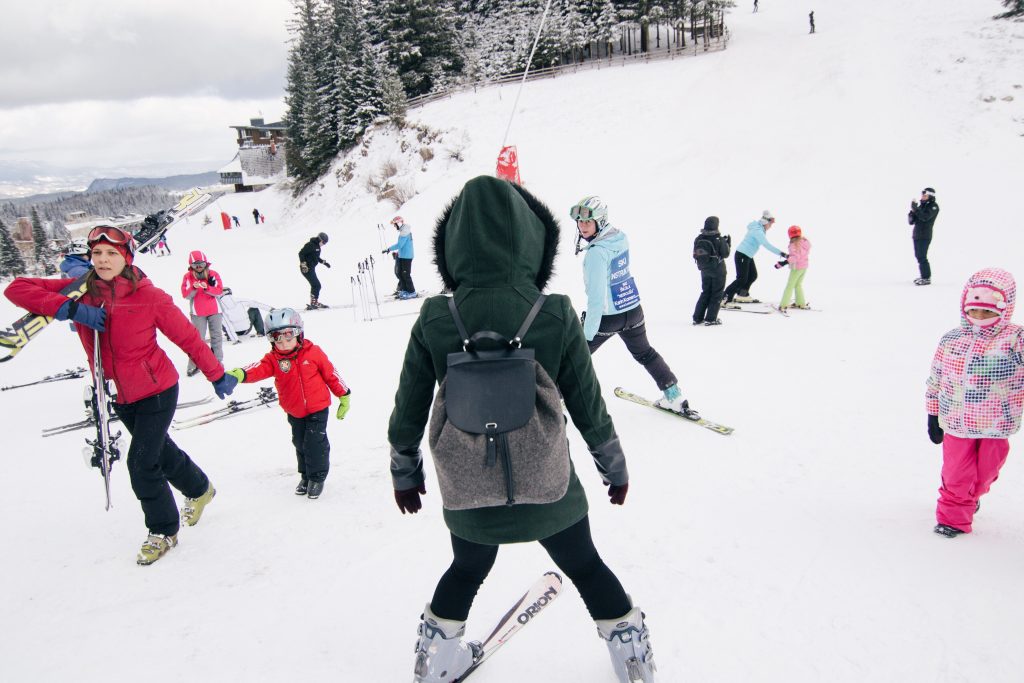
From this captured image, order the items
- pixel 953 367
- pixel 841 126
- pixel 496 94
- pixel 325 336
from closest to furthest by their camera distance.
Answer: pixel 953 367, pixel 325 336, pixel 841 126, pixel 496 94

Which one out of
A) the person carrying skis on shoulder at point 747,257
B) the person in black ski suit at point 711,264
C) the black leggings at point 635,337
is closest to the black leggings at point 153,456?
the black leggings at point 635,337

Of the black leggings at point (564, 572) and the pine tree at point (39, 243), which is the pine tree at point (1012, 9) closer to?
the black leggings at point (564, 572)

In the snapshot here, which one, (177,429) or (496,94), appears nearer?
(177,429)

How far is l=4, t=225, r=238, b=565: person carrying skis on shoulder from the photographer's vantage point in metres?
3.11

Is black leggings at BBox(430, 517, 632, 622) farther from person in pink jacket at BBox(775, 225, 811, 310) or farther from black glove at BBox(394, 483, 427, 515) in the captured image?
person in pink jacket at BBox(775, 225, 811, 310)

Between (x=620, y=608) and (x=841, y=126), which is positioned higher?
(x=841, y=126)

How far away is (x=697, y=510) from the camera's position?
12.3 feet

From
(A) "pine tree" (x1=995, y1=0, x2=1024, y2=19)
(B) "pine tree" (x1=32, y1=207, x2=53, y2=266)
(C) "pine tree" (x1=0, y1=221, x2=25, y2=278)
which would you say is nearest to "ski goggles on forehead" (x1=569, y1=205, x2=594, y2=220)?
(A) "pine tree" (x1=995, y1=0, x2=1024, y2=19)

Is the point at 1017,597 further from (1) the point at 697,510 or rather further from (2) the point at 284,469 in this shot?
(2) the point at 284,469

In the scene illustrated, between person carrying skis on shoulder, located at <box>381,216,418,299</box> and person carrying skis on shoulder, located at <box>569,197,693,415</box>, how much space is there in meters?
8.00

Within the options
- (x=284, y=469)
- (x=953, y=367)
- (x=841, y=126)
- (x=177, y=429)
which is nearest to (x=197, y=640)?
(x=284, y=469)

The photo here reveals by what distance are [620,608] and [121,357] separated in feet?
10.1

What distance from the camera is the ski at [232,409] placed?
5.96 meters

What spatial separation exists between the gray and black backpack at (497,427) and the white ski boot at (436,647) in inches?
25.9
